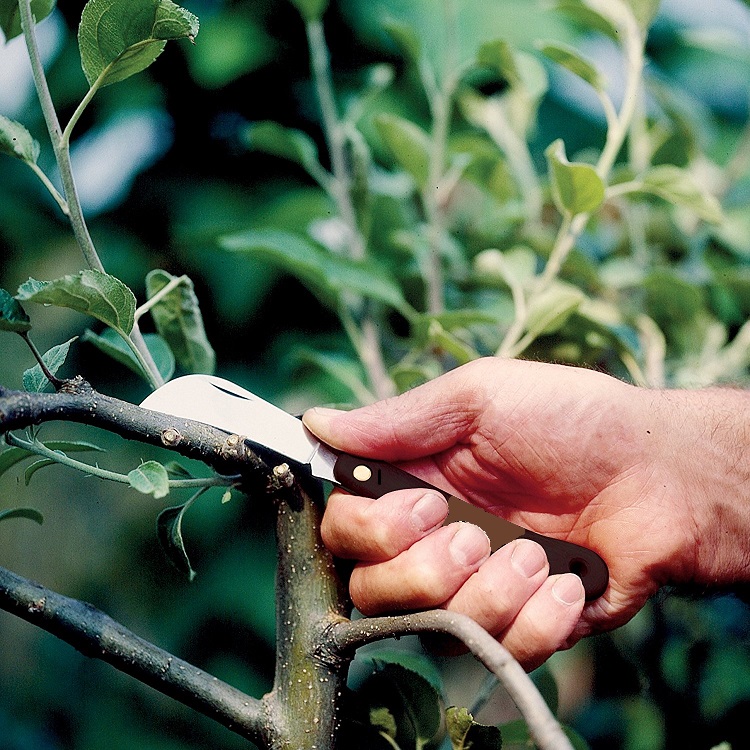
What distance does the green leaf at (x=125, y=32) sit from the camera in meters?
0.53

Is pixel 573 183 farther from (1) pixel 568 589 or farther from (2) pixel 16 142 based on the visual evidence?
(2) pixel 16 142

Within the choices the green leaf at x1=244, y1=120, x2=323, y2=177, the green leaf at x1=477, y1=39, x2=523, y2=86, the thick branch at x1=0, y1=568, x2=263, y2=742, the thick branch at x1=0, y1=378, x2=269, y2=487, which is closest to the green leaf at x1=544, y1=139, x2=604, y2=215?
the green leaf at x1=477, y1=39, x2=523, y2=86

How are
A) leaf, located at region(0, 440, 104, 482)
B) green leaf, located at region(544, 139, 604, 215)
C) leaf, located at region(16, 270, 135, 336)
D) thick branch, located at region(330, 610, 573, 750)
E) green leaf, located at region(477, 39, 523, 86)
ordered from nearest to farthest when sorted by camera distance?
thick branch, located at region(330, 610, 573, 750), leaf, located at region(16, 270, 135, 336), leaf, located at region(0, 440, 104, 482), green leaf, located at region(544, 139, 604, 215), green leaf, located at region(477, 39, 523, 86)

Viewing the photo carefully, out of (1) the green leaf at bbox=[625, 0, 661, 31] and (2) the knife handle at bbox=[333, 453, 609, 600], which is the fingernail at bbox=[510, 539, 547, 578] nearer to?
(2) the knife handle at bbox=[333, 453, 609, 600]

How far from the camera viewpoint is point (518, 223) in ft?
3.77

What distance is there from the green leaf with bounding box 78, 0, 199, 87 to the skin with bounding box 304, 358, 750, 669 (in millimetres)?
313

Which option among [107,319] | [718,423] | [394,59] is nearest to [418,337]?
[718,423]

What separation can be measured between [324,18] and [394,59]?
0.14 m

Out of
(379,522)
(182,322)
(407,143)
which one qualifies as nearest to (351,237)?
(407,143)

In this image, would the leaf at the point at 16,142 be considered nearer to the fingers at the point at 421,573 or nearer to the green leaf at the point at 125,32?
the green leaf at the point at 125,32

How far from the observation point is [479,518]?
2.44 ft

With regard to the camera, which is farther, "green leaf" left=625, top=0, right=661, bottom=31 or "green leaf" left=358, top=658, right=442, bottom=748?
"green leaf" left=625, top=0, right=661, bottom=31

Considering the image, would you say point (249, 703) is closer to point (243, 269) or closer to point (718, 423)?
point (718, 423)

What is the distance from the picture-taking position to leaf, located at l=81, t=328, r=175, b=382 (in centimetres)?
70
